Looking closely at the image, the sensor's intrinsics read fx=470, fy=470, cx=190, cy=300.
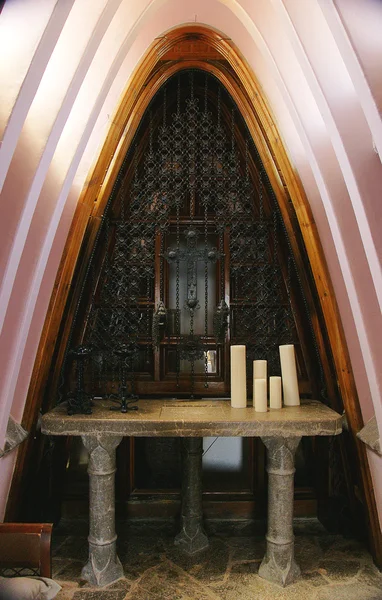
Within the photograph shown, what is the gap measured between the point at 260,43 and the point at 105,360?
2.98 metres

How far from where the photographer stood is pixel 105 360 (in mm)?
4461

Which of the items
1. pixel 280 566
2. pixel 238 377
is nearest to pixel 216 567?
pixel 280 566

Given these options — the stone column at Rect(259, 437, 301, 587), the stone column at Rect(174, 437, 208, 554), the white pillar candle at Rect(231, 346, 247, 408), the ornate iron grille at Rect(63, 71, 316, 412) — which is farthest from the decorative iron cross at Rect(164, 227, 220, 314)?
the stone column at Rect(259, 437, 301, 587)

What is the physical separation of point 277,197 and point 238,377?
1606 millimetres

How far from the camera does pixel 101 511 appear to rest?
3.50 meters

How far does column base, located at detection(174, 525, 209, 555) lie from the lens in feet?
12.9

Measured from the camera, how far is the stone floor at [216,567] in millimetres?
3340

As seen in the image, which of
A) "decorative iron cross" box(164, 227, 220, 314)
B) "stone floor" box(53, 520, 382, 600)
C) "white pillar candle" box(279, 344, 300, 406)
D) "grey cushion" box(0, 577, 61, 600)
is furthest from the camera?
"decorative iron cross" box(164, 227, 220, 314)

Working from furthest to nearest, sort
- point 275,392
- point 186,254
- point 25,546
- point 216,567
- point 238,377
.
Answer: point 186,254 < point 238,377 < point 275,392 < point 216,567 < point 25,546

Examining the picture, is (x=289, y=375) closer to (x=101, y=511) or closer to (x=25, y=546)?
(x=101, y=511)

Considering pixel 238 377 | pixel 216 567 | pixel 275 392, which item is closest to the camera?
pixel 216 567

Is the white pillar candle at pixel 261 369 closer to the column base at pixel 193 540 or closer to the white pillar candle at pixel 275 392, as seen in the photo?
the white pillar candle at pixel 275 392

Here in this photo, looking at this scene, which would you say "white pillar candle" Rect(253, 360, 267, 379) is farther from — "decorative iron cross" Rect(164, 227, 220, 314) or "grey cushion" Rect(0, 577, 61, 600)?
"grey cushion" Rect(0, 577, 61, 600)

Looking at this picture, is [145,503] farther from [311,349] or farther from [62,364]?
[311,349]
